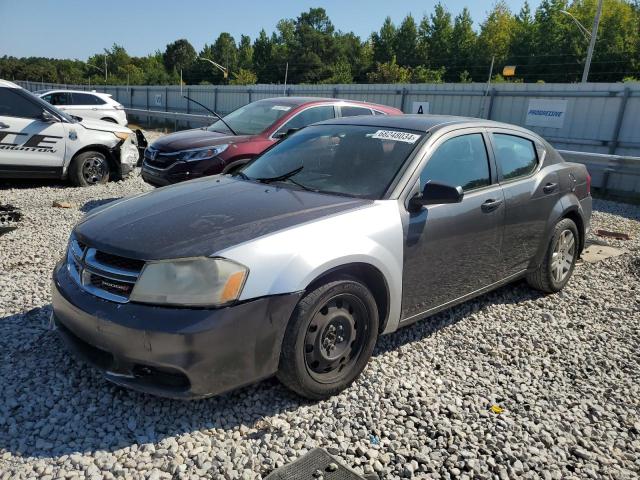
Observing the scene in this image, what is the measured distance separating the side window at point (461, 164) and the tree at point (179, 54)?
383 ft

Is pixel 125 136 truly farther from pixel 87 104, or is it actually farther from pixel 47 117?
pixel 87 104

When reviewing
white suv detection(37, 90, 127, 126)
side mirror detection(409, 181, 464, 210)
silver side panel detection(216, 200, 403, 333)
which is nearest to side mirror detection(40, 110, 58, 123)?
silver side panel detection(216, 200, 403, 333)

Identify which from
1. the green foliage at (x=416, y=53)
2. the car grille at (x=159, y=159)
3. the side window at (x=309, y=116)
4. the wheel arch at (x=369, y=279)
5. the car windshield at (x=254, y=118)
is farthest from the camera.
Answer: the green foliage at (x=416, y=53)

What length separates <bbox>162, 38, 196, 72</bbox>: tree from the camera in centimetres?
11225

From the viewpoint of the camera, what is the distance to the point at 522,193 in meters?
4.22

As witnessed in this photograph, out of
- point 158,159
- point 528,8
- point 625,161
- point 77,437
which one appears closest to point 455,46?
point 528,8

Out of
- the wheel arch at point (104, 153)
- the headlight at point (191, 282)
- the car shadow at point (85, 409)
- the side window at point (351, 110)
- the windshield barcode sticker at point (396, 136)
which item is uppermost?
the side window at point (351, 110)

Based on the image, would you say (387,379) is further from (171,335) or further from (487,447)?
(171,335)

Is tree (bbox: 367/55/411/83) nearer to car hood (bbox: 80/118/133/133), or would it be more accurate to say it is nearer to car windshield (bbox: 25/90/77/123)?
car hood (bbox: 80/118/133/133)

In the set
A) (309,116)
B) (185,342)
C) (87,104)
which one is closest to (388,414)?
(185,342)

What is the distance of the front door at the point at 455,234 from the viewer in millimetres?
3369

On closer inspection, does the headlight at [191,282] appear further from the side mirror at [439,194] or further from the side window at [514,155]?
the side window at [514,155]

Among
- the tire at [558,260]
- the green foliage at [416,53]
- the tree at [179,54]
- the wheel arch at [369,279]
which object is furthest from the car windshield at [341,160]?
the tree at [179,54]

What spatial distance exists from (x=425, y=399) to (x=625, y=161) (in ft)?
29.2
